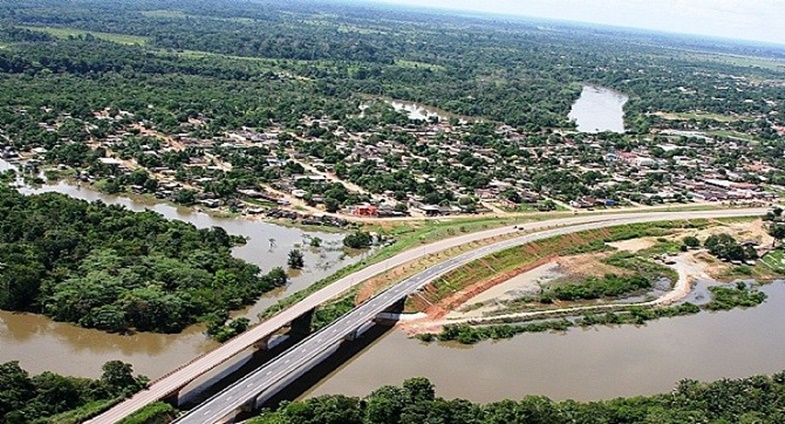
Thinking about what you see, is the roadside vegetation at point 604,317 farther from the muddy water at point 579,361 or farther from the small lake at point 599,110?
the small lake at point 599,110

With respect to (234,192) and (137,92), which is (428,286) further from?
(137,92)

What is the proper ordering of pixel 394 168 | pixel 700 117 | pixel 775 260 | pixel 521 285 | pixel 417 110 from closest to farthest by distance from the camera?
1. pixel 521 285
2. pixel 775 260
3. pixel 394 168
4. pixel 417 110
5. pixel 700 117

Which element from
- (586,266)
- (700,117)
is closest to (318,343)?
(586,266)

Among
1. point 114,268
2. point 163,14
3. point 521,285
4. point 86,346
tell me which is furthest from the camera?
point 163,14

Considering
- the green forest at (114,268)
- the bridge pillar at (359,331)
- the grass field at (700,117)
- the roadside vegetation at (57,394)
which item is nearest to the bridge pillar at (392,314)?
the bridge pillar at (359,331)

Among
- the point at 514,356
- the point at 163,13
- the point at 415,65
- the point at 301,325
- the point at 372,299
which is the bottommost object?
the point at 415,65

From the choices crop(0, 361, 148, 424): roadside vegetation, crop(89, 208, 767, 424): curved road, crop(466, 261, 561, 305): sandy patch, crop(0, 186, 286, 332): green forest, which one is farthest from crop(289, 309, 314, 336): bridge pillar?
crop(466, 261, 561, 305): sandy patch

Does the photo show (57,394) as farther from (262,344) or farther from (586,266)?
(586,266)
